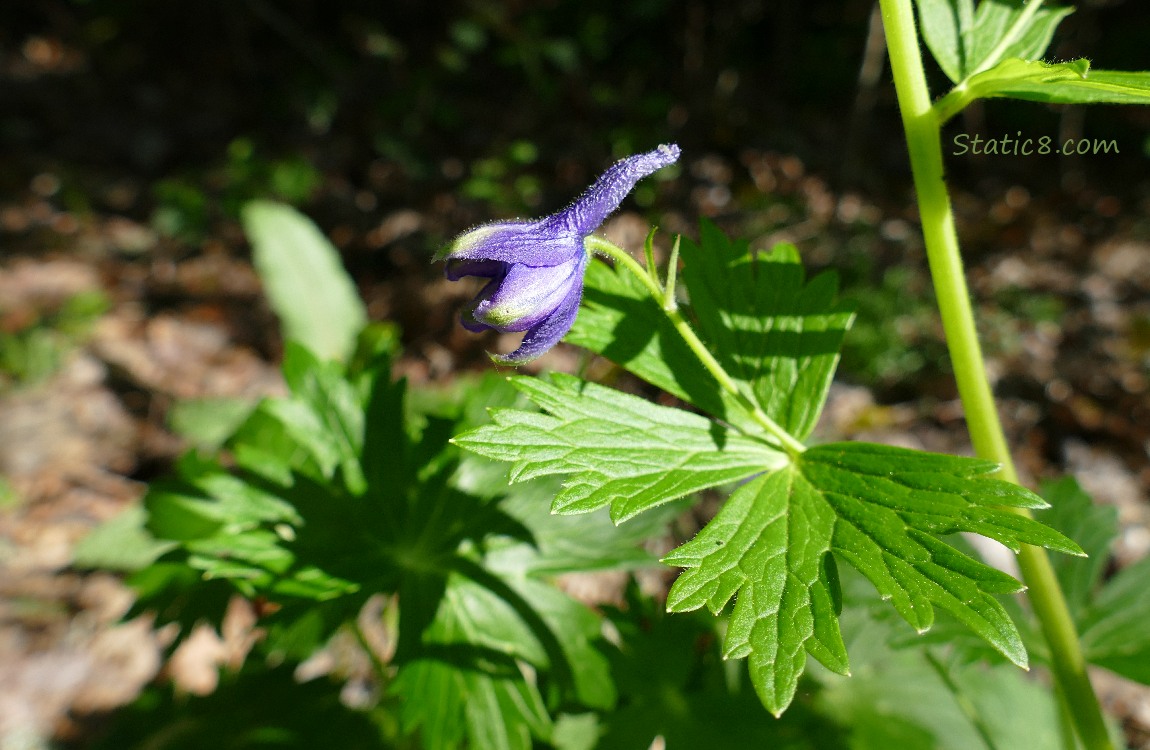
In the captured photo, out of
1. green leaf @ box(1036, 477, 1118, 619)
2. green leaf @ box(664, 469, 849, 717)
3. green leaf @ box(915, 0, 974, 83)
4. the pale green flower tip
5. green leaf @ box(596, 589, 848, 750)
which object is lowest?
green leaf @ box(596, 589, 848, 750)

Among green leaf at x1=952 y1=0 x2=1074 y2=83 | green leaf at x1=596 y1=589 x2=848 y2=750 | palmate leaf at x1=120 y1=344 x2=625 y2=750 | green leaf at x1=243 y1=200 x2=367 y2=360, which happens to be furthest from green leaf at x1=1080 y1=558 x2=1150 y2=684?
green leaf at x1=243 y1=200 x2=367 y2=360

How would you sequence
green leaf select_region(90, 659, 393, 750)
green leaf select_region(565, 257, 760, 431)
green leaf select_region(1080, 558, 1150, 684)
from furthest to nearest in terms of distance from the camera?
green leaf select_region(90, 659, 393, 750) → green leaf select_region(1080, 558, 1150, 684) → green leaf select_region(565, 257, 760, 431)

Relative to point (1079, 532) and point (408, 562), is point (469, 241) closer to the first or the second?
point (408, 562)

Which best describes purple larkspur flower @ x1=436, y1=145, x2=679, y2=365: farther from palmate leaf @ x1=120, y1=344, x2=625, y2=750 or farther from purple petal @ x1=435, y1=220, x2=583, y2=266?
palmate leaf @ x1=120, y1=344, x2=625, y2=750

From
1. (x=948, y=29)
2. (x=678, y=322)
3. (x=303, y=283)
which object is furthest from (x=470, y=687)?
(x=303, y=283)

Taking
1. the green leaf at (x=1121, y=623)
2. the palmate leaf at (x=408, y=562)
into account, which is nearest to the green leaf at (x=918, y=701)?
the green leaf at (x=1121, y=623)

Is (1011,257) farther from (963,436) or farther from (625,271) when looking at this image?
(625,271)
